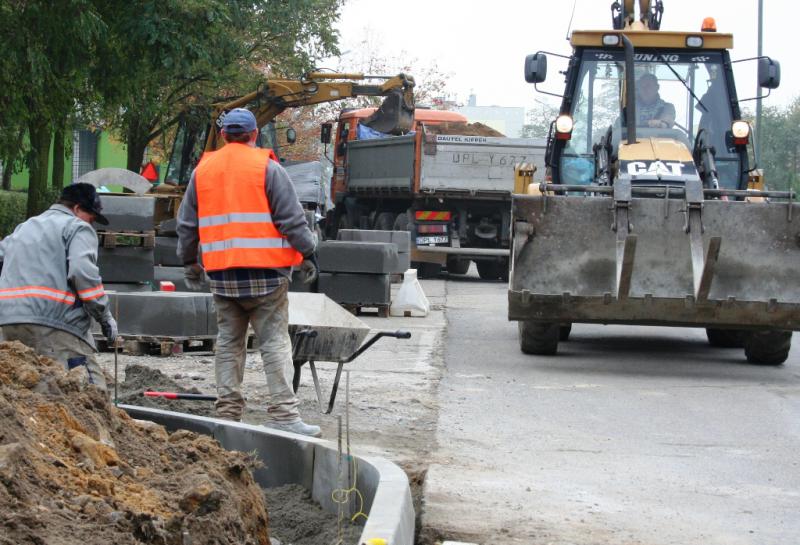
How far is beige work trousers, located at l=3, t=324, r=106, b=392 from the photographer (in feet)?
22.1

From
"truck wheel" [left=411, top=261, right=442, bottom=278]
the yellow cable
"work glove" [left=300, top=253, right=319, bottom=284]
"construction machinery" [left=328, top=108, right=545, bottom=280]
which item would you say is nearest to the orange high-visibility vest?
"work glove" [left=300, top=253, right=319, bottom=284]

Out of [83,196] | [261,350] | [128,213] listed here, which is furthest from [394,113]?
[83,196]

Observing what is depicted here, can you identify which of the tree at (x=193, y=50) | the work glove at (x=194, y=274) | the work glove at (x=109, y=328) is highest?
the tree at (x=193, y=50)

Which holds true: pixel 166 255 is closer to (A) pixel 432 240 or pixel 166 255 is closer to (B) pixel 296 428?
(A) pixel 432 240

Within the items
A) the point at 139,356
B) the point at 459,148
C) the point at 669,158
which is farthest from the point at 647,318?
the point at 459,148

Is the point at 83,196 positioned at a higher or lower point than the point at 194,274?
higher

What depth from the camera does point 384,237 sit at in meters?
20.5

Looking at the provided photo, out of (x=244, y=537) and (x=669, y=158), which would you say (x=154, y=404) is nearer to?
(x=244, y=537)

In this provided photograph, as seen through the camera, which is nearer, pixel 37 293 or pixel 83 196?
pixel 37 293

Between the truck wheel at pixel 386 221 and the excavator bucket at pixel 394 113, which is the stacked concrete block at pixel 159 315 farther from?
the truck wheel at pixel 386 221

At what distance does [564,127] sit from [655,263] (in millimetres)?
2508

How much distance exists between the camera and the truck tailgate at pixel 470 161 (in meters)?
23.8

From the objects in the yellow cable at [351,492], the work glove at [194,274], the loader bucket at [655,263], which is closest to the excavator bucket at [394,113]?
the loader bucket at [655,263]

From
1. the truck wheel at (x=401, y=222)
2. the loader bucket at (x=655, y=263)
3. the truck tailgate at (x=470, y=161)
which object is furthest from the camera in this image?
the truck wheel at (x=401, y=222)
